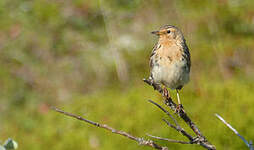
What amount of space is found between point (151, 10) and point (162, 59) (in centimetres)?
535

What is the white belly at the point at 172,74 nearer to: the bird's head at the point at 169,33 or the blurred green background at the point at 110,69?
the bird's head at the point at 169,33

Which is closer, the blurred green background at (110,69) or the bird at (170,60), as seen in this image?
the bird at (170,60)

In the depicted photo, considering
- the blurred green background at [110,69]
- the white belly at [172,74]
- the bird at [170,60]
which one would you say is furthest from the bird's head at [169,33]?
the blurred green background at [110,69]

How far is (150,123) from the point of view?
18.6 ft

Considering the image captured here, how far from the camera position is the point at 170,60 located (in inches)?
150

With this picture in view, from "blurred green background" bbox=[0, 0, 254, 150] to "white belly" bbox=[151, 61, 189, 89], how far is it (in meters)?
1.12

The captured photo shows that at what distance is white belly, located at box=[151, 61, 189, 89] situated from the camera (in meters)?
3.75

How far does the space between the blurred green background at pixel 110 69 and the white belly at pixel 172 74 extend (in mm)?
1123

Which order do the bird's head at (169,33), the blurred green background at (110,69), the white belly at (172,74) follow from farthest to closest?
the blurred green background at (110,69) < the bird's head at (169,33) < the white belly at (172,74)

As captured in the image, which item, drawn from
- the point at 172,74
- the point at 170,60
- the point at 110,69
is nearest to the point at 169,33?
the point at 170,60

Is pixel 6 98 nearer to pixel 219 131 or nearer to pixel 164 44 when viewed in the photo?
pixel 219 131

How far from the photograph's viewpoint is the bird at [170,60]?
12.4ft

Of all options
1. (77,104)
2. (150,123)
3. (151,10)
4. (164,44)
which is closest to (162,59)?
(164,44)

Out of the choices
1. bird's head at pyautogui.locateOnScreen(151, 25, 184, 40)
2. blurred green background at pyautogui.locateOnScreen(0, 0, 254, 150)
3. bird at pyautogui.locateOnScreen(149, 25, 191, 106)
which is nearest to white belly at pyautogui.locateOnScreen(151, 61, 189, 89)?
bird at pyautogui.locateOnScreen(149, 25, 191, 106)
